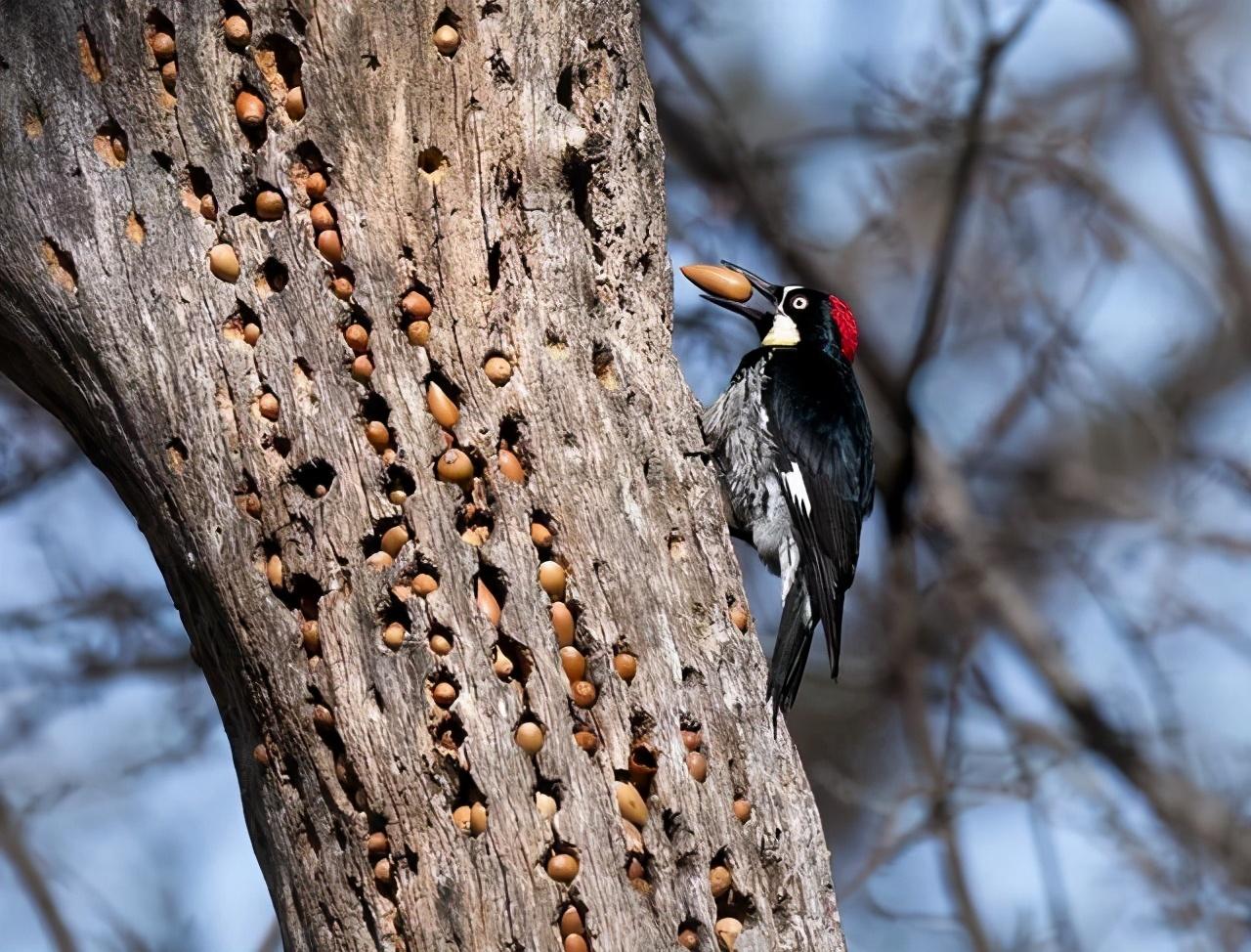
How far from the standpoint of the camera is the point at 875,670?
6.09 meters

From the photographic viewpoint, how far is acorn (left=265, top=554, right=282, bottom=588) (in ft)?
6.98

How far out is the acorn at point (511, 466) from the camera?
2.20 m

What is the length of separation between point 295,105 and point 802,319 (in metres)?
2.57

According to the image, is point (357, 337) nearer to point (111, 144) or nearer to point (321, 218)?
point (321, 218)

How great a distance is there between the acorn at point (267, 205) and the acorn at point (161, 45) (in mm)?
275

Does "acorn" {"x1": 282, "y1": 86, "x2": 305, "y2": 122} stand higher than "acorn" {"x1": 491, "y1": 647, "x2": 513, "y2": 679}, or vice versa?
"acorn" {"x1": 282, "y1": 86, "x2": 305, "y2": 122}

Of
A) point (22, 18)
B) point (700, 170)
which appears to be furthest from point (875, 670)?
point (22, 18)

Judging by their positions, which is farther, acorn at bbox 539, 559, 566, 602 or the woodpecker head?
the woodpecker head

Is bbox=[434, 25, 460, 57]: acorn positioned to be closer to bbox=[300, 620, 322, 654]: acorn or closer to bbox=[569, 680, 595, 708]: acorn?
bbox=[300, 620, 322, 654]: acorn

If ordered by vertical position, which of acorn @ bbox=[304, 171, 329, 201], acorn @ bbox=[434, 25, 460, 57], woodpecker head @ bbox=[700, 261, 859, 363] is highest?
woodpecker head @ bbox=[700, 261, 859, 363]

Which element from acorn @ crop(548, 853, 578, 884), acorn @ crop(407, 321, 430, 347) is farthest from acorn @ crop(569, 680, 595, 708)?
acorn @ crop(407, 321, 430, 347)

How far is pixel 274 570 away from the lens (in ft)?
7.00

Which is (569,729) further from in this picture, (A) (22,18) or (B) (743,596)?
(A) (22,18)

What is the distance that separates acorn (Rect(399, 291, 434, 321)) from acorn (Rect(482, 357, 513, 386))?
0.13 metres
